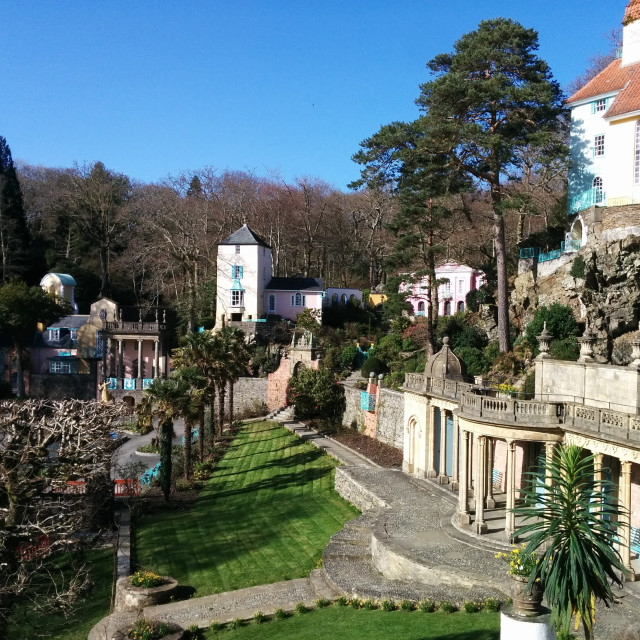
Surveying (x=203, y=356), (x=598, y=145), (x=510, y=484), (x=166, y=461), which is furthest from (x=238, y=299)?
(x=510, y=484)

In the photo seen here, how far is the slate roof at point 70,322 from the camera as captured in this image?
5878 cm

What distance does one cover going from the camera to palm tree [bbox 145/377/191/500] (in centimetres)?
3145

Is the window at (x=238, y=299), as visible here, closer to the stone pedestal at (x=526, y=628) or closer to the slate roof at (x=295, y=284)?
the slate roof at (x=295, y=284)

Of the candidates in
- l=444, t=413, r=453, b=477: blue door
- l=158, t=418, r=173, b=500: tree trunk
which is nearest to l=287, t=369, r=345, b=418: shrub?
l=158, t=418, r=173, b=500: tree trunk

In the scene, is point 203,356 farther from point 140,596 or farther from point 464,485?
point 464,485

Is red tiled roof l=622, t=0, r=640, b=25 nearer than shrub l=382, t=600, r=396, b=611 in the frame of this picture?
No

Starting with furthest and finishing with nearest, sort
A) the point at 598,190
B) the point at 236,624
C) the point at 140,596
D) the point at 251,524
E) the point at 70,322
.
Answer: the point at 70,322
the point at 598,190
the point at 251,524
the point at 140,596
the point at 236,624

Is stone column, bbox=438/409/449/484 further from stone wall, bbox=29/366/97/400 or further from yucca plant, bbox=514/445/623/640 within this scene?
stone wall, bbox=29/366/97/400

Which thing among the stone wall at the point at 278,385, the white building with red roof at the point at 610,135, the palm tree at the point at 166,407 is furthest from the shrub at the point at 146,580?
the white building with red roof at the point at 610,135

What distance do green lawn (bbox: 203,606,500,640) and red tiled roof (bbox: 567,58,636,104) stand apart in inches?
1333

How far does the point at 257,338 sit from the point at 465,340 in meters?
19.0

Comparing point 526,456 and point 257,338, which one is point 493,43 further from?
point 257,338

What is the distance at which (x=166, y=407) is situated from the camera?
1260 inches

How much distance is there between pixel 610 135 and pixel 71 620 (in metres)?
34.8
